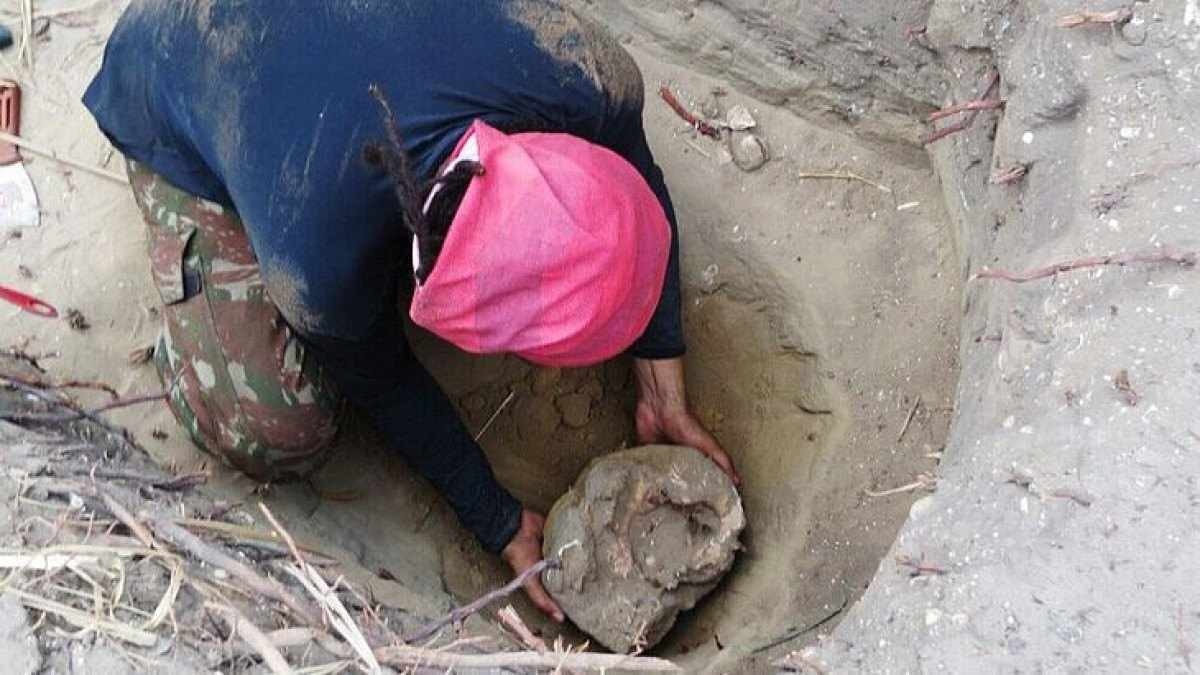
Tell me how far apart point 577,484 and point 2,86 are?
4.76 ft

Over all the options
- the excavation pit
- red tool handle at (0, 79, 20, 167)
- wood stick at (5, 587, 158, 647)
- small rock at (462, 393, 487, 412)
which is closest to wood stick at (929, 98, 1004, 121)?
the excavation pit

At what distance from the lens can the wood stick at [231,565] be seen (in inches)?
62.8

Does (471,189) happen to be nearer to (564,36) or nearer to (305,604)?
(564,36)

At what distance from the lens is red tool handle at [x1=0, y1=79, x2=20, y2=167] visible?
2439 mm

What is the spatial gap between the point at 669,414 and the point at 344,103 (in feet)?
3.42

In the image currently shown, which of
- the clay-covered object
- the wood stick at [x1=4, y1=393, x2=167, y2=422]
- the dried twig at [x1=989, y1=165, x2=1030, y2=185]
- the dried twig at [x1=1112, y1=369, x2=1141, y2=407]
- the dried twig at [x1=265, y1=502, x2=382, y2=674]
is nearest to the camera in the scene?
the dried twig at [x1=1112, y1=369, x2=1141, y2=407]

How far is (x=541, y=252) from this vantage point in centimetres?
145

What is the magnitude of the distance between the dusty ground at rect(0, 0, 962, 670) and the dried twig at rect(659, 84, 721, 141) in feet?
0.07

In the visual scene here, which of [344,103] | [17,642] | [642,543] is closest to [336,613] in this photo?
[17,642]

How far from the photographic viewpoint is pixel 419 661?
5.05 feet

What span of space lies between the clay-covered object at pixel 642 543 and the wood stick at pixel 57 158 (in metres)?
1.13

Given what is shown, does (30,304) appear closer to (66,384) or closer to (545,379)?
(66,384)

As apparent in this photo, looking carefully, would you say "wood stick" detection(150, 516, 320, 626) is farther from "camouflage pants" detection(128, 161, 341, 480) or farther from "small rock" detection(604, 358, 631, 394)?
"small rock" detection(604, 358, 631, 394)

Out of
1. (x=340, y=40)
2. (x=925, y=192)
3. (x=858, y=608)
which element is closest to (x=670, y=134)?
(x=925, y=192)
